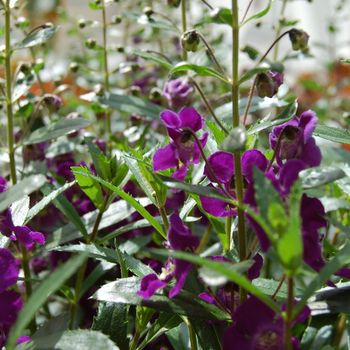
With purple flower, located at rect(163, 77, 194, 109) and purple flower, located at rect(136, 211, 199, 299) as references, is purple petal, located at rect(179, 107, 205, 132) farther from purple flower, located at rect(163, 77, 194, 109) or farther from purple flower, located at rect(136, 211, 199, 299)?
purple flower, located at rect(136, 211, 199, 299)

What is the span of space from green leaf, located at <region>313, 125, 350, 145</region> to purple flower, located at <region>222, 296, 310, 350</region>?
1.02ft

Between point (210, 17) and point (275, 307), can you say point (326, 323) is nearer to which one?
point (275, 307)

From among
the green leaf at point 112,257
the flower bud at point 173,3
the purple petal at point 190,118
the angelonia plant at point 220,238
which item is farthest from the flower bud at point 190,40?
the flower bud at point 173,3

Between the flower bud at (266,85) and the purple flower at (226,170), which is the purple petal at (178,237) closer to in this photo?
the purple flower at (226,170)

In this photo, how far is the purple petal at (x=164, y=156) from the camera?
601mm

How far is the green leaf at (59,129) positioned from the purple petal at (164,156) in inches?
12.2

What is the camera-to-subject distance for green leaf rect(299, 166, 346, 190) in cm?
47

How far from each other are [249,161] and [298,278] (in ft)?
0.55

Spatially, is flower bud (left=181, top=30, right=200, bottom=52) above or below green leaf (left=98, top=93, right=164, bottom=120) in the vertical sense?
above

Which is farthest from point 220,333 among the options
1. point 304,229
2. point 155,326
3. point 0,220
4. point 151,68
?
point 151,68

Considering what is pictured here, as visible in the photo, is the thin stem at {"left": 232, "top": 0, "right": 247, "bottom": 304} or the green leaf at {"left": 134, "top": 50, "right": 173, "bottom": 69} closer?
the thin stem at {"left": 232, "top": 0, "right": 247, "bottom": 304}

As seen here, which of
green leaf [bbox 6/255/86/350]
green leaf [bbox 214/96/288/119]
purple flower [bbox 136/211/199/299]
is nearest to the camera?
green leaf [bbox 6/255/86/350]

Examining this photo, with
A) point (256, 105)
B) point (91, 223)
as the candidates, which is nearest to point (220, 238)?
point (91, 223)

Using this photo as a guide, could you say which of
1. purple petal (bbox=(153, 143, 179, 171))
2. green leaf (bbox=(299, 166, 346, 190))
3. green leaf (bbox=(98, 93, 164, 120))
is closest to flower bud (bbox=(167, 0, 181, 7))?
green leaf (bbox=(98, 93, 164, 120))
